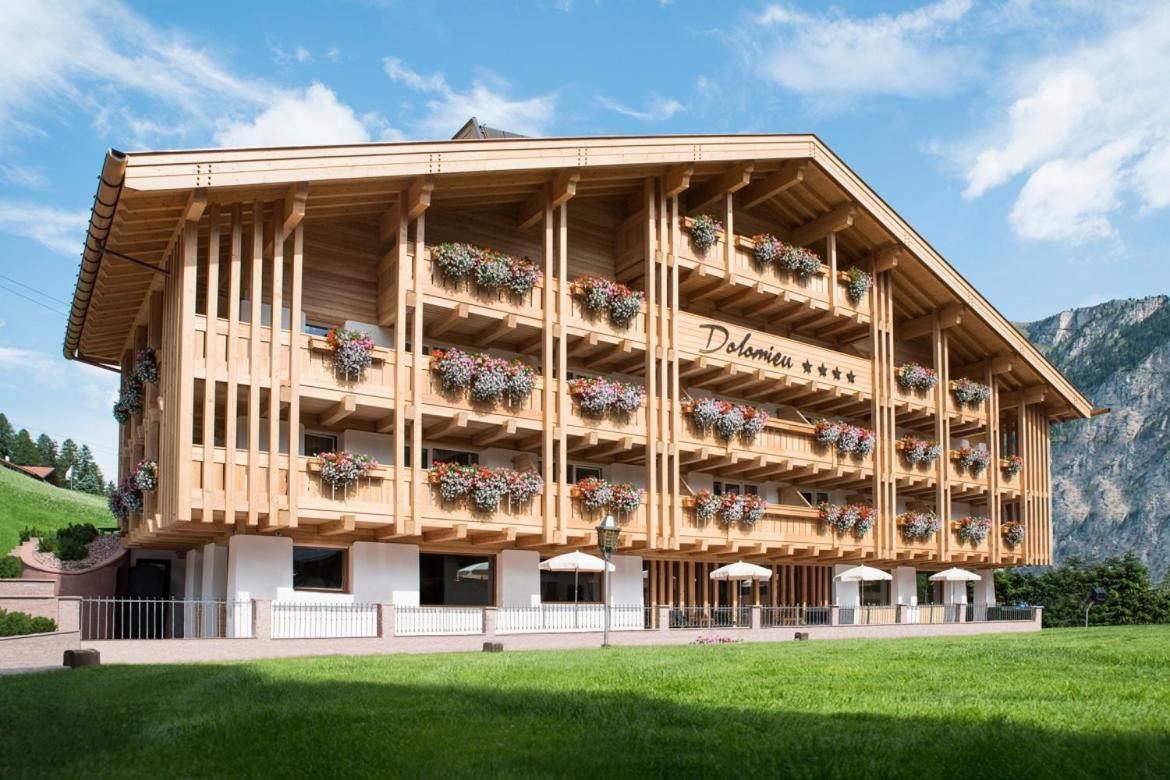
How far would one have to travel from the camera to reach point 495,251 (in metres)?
30.9

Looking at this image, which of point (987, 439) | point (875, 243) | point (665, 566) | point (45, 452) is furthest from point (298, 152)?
point (45, 452)

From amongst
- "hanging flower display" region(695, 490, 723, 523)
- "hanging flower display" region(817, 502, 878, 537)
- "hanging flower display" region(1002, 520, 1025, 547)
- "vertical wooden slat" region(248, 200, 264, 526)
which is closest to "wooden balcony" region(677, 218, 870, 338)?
"hanging flower display" region(817, 502, 878, 537)

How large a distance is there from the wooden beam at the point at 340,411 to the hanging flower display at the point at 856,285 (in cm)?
1811

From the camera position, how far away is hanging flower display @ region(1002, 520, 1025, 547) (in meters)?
45.3

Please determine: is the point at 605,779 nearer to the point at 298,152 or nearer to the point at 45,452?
the point at 298,152

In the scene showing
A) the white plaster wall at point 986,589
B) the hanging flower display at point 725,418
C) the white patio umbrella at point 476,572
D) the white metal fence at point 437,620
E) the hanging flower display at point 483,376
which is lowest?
the white plaster wall at point 986,589

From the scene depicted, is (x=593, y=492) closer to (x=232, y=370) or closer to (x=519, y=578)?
(x=519, y=578)

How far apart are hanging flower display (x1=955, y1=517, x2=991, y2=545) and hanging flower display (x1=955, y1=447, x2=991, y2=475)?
6.03ft

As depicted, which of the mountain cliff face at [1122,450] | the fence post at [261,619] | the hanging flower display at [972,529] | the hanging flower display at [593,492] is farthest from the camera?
the mountain cliff face at [1122,450]

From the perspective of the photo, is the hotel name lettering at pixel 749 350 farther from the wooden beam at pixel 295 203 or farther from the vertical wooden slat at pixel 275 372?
the vertical wooden slat at pixel 275 372

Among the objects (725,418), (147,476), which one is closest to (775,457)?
(725,418)

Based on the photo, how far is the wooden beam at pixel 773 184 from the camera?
35281 millimetres

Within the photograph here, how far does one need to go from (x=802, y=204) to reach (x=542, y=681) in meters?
26.1

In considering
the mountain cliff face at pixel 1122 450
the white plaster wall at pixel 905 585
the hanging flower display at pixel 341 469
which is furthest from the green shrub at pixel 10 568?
the mountain cliff face at pixel 1122 450
